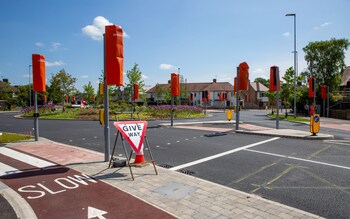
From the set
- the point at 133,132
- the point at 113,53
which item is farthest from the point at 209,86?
the point at 133,132

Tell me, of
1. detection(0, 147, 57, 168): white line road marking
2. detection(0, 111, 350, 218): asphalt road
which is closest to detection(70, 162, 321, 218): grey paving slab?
detection(0, 111, 350, 218): asphalt road

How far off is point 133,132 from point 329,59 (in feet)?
157

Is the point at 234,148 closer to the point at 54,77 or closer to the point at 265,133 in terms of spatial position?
the point at 265,133

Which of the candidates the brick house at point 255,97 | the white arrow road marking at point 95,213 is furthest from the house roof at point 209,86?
the white arrow road marking at point 95,213

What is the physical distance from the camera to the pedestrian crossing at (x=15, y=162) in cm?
733

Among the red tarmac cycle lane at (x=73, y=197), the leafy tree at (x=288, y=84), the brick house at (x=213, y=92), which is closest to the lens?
the red tarmac cycle lane at (x=73, y=197)

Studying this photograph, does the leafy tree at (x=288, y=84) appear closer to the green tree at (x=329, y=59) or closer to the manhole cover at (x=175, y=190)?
the green tree at (x=329, y=59)

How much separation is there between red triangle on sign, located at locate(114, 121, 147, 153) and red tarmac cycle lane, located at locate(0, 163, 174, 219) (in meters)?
1.26

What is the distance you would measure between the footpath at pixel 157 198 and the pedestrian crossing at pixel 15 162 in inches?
24.3

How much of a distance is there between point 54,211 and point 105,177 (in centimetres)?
198

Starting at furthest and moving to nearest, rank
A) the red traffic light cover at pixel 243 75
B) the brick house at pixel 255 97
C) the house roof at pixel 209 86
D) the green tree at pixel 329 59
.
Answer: the brick house at pixel 255 97 < the house roof at pixel 209 86 < the green tree at pixel 329 59 < the red traffic light cover at pixel 243 75

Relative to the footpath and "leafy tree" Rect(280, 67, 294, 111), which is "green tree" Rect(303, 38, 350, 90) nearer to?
"leafy tree" Rect(280, 67, 294, 111)

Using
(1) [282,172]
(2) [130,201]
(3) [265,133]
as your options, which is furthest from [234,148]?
(2) [130,201]

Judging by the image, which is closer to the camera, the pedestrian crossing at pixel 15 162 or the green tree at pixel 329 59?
the pedestrian crossing at pixel 15 162
